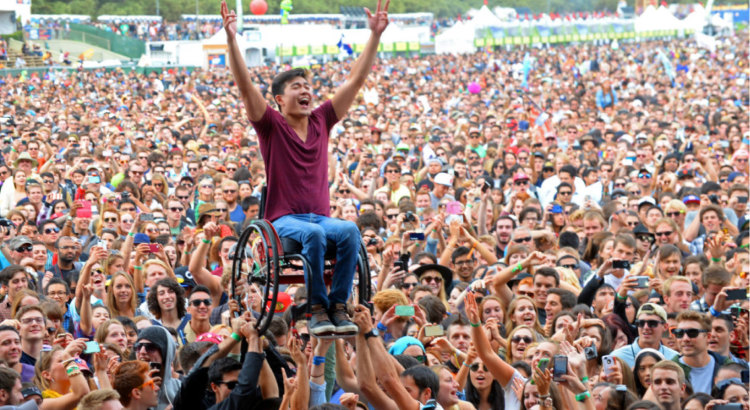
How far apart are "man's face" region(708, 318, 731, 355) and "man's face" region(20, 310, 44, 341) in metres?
4.50

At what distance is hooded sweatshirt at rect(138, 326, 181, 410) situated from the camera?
6637 millimetres

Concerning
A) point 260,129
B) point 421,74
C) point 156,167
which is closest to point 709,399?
point 260,129

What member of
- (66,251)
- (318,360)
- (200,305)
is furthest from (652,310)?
(66,251)

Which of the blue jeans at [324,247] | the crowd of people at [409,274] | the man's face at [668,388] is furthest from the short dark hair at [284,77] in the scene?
the man's face at [668,388]

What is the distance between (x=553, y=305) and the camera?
8461mm

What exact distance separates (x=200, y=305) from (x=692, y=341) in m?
3.44

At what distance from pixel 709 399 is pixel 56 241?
6.82 m

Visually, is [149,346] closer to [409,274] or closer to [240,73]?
[240,73]

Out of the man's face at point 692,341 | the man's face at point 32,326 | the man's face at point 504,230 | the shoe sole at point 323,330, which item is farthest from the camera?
the man's face at point 504,230

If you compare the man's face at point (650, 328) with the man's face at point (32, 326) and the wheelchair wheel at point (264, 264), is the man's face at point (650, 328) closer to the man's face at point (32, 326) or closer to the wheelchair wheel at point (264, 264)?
the wheelchair wheel at point (264, 264)

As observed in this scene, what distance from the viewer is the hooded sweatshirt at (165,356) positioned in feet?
21.8

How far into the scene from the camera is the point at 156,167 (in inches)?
580

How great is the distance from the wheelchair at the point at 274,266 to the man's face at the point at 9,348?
1512 millimetres

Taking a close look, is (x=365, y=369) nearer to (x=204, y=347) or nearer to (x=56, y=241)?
(x=204, y=347)
